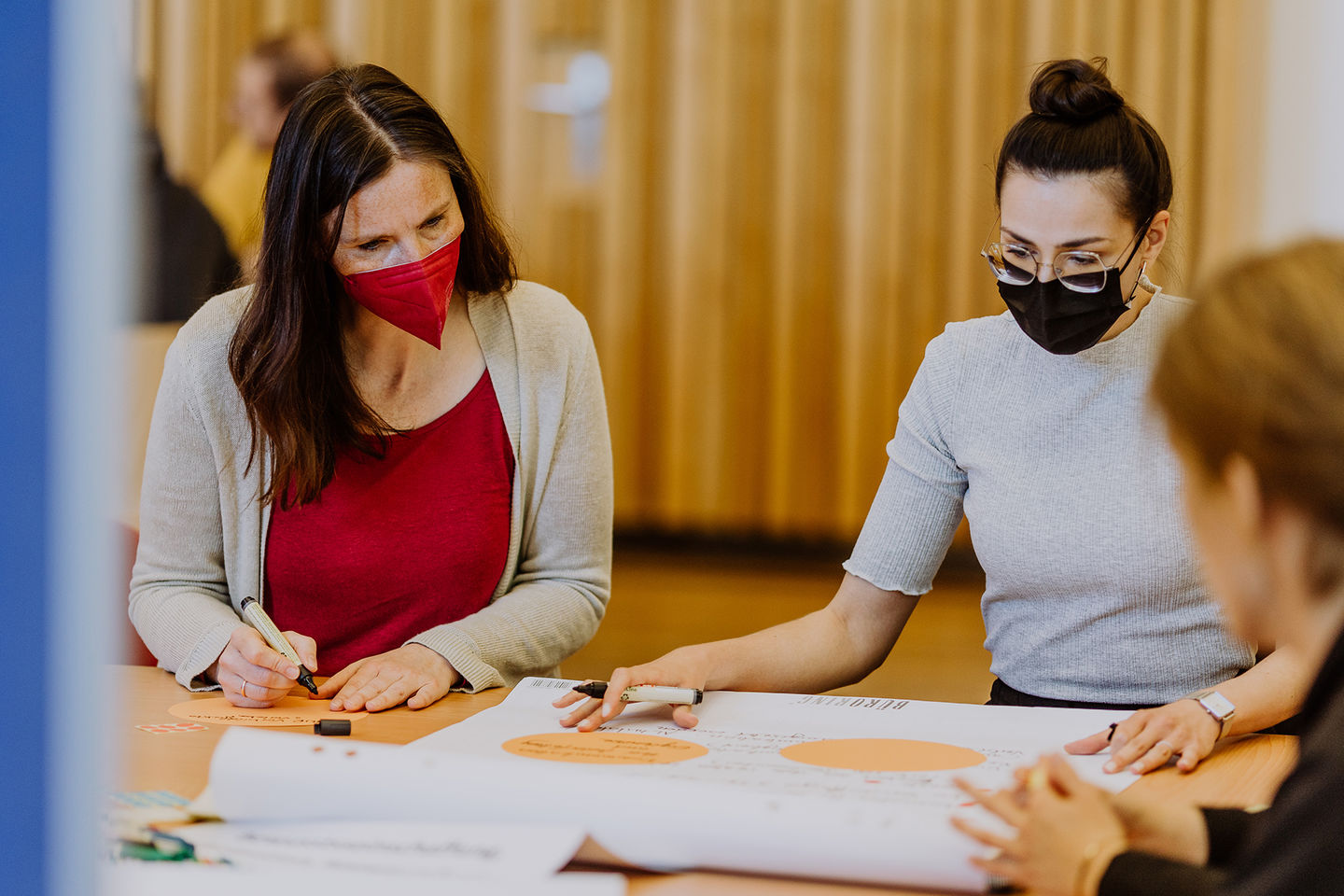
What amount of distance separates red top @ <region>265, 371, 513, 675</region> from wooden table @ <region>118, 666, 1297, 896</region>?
255 mm

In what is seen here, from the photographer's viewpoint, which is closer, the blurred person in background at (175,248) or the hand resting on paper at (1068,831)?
the hand resting on paper at (1068,831)

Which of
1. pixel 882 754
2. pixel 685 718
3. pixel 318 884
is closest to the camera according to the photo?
pixel 318 884

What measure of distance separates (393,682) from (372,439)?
1.34 ft

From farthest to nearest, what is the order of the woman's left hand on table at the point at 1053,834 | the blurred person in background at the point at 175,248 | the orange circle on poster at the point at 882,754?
the blurred person in background at the point at 175,248 < the orange circle on poster at the point at 882,754 < the woman's left hand on table at the point at 1053,834

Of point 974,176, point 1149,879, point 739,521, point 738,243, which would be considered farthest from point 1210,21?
point 1149,879

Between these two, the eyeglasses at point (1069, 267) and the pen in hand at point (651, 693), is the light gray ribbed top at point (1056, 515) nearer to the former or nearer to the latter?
the eyeglasses at point (1069, 267)

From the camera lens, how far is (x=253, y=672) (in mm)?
1327

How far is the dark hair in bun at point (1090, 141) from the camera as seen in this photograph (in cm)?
142

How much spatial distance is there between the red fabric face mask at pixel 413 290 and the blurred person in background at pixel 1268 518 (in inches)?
40.5

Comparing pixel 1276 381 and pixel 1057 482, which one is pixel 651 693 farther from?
pixel 1276 381

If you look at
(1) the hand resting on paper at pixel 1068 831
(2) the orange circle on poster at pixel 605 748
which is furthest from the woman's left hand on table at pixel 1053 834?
(2) the orange circle on poster at pixel 605 748

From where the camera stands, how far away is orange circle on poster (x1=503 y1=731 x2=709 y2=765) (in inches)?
41.9

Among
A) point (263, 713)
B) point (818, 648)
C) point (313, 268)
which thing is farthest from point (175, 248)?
point (818, 648)

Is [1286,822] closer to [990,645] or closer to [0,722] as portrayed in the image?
[0,722]
